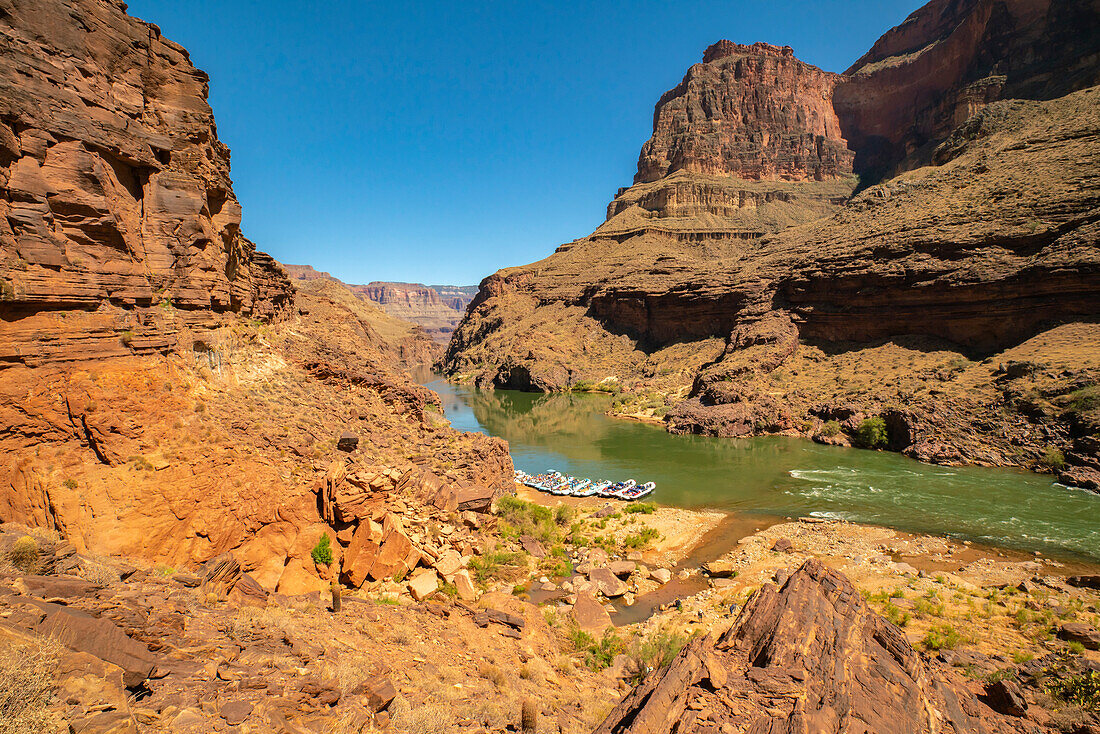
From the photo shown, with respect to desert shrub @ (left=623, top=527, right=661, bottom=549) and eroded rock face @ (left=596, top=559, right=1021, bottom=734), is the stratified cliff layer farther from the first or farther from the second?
desert shrub @ (left=623, top=527, right=661, bottom=549)

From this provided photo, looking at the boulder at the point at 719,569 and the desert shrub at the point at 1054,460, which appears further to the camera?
the desert shrub at the point at 1054,460

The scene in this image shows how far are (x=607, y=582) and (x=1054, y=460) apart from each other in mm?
28243

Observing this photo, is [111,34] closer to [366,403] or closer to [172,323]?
[172,323]

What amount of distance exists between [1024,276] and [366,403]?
159 ft

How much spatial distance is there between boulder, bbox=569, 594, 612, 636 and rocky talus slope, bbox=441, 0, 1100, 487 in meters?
28.3

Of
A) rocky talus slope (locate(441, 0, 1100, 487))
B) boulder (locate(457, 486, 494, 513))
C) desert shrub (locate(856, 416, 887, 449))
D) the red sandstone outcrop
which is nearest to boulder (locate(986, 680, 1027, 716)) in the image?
boulder (locate(457, 486, 494, 513))

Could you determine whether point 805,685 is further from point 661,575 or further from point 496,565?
point 661,575

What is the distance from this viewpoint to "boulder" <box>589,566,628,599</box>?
1553 centimetres

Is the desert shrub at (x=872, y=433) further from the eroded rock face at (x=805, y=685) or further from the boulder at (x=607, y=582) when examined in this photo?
the eroded rock face at (x=805, y=685)

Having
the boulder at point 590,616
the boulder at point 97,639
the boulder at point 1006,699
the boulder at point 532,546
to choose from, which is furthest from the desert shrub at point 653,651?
the boulder at point 97,639

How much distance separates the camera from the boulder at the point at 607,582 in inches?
611

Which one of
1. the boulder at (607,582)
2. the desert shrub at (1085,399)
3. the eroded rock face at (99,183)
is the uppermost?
the eroded rock face at (99,183)

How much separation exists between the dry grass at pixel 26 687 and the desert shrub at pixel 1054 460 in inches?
1541

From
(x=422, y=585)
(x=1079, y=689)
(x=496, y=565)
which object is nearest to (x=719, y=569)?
(x=496, y=565)
